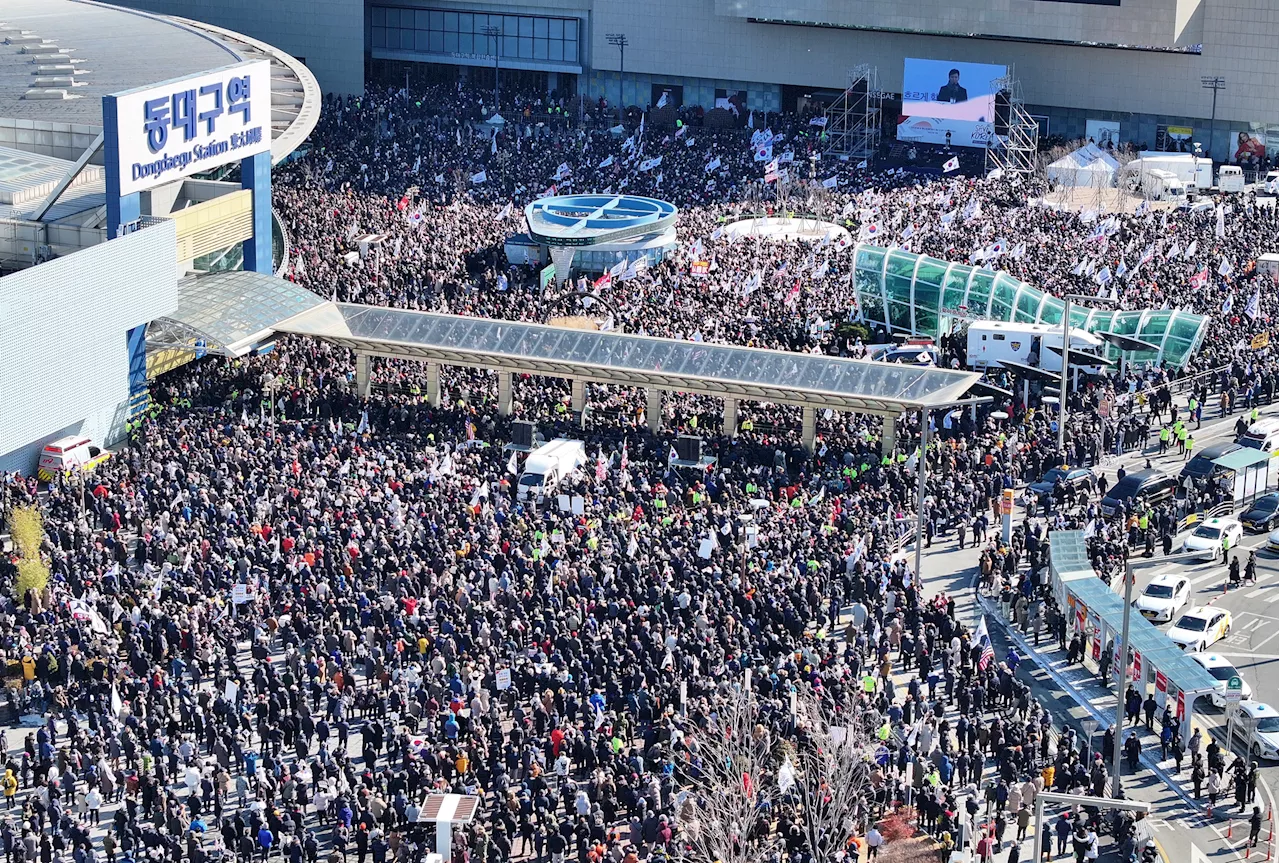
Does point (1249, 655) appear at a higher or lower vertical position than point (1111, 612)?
lower

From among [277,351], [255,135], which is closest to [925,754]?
[277,351]

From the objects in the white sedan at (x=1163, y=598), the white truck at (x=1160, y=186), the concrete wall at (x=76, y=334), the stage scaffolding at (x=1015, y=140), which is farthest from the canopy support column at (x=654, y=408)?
the stage scaffolding at (x=1015, y=140)

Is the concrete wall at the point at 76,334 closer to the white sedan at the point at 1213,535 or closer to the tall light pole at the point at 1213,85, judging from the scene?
the white sedan at the point at 1213,535

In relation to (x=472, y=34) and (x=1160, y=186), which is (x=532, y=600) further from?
(x=472, y=34)

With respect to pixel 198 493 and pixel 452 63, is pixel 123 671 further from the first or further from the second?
pixel 452 63

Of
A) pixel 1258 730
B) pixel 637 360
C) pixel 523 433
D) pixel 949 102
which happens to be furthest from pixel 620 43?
pixel 1258 730

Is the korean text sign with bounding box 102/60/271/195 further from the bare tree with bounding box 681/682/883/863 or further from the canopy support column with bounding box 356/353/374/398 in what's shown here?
the bare tree with bounding box 681/682/883/863

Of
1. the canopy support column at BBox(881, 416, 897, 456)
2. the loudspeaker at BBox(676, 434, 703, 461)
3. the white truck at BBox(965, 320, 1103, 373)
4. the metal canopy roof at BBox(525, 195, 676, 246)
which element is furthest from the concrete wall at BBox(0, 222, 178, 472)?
the white truck at BBox(965, 320, 1103, 373)
